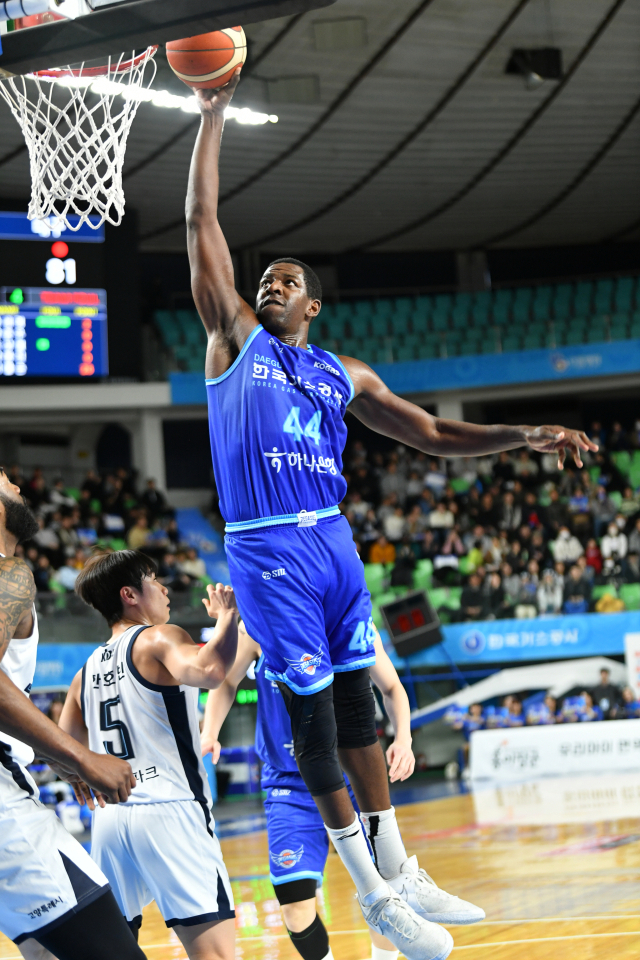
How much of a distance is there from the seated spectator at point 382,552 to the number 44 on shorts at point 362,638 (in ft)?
46.8

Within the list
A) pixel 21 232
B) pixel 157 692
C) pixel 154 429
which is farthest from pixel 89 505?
pixel 157 692

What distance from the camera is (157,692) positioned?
397cm

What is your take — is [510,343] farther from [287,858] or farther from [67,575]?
[287,858]

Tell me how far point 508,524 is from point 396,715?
14.2m

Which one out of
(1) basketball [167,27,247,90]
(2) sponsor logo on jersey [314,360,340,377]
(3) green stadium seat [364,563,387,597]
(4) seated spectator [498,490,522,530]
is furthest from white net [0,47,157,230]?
(4) seated spectator [498,490,522,530]

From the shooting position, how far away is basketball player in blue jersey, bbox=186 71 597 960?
3.40 m

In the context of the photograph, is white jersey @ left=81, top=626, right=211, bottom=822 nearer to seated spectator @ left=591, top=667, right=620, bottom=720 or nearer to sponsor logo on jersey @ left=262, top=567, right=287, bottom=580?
sponsor logo on jersey @ left=262, top=567, right=287, bottom=580

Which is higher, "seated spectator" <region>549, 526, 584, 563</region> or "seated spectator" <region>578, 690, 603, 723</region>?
"seated spectator" <region>549, 526, 584, 563</region>

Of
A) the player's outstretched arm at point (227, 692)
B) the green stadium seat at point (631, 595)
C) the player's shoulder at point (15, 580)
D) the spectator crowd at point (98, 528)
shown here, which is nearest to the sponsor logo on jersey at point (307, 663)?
the player's shoulder at point (15, 580)

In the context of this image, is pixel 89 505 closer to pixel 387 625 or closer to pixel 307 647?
pixel 387 625

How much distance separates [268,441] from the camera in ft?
11.5

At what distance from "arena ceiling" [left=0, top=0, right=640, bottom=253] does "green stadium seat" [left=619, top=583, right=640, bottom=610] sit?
8.69 meters

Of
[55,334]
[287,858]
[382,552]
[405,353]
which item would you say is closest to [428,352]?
[405,353]

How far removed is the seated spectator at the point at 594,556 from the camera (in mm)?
17141
